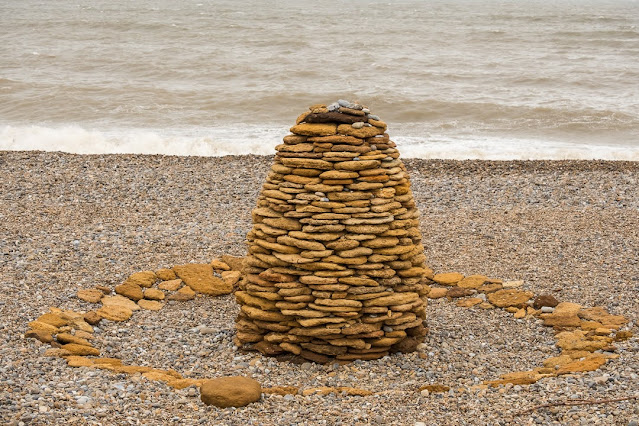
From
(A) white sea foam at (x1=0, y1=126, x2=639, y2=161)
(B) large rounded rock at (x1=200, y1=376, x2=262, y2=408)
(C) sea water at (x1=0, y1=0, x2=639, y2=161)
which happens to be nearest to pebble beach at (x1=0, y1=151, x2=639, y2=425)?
(B) large rounded rock at (x1=200, y1=376, x2=262, y2=408)

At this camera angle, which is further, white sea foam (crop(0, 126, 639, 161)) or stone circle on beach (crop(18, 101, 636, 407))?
white sea foam (crop(0, 126, 639, 161))

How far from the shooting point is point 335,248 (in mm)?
5715

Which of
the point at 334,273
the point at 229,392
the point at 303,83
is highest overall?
the point at 334,273

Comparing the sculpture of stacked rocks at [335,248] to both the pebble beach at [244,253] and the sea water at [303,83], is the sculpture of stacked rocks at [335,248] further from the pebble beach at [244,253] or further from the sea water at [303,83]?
the sea water at [303,83]

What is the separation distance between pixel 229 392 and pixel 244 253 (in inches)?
138

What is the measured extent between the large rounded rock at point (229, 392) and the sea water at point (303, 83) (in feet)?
33.0

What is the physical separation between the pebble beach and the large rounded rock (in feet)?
0.18

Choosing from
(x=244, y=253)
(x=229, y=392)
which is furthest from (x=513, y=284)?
(x=229, y=392)

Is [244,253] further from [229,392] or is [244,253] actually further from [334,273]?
[229,392]

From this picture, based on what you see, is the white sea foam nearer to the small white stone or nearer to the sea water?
the sea water

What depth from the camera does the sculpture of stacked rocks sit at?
18.8 feet

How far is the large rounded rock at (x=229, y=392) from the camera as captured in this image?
5.05 metres

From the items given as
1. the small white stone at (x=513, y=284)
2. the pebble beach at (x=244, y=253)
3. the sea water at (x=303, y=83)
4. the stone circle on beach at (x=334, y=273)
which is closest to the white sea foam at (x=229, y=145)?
the sea water at (x=303, y=83)

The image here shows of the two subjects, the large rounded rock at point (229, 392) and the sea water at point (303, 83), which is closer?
the large rounded rock at point (229, 392)
